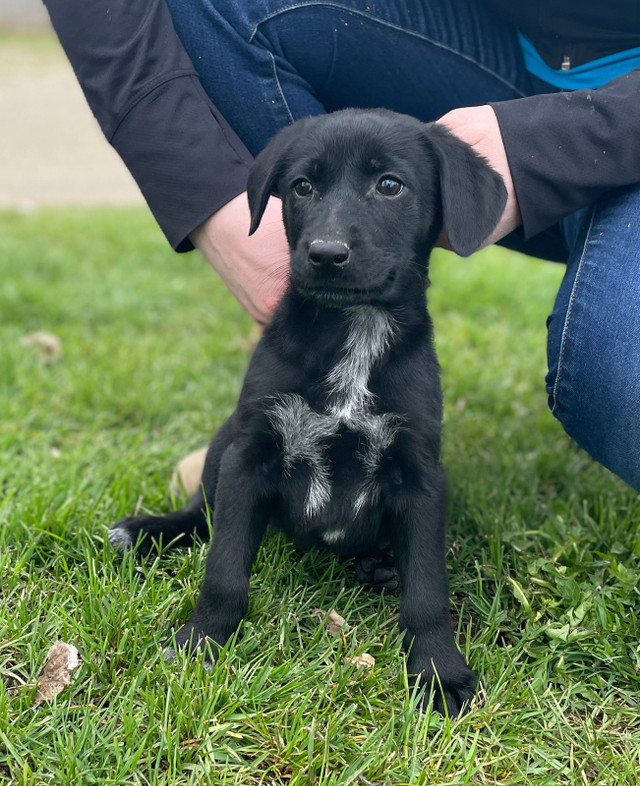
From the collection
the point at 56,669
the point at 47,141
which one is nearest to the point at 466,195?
the point at 56,669

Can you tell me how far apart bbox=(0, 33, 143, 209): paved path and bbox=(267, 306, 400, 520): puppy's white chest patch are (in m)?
6.64

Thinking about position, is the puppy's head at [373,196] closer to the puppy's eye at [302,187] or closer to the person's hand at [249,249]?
the puppy's eye at [302,187]

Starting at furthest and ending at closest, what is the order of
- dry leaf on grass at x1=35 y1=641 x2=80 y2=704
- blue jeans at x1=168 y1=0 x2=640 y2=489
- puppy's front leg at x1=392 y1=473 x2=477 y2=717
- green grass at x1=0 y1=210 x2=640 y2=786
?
blue jeans at x1=168 y1=0 x2=640 y2=489 → puppy's front leg at x1=392 y1=473 x2=477 y2=717 → dry leaf on grass at x1=35 y1=641 x2=80 y2=704 → green grass at x1=0 y1=210 x2=640 y2=786

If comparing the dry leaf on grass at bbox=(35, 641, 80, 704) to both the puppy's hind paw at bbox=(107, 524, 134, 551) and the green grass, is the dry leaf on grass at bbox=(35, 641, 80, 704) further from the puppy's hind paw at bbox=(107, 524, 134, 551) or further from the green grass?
the puppy's hind paw at bbox=(107, 524, 134, 551)

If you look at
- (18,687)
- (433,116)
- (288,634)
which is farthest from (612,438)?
(18,687)

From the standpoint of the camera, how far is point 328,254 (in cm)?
186

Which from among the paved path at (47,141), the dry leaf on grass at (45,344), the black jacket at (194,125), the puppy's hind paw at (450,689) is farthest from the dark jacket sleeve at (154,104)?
the paved path at (47,141)

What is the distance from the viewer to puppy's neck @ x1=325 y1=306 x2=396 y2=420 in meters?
2.05

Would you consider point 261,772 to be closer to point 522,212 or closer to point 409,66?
point 522,212

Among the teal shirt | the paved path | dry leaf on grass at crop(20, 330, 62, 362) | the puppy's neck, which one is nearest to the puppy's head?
the puppy's neck

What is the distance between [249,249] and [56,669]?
1.14 metres

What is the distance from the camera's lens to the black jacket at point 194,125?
2236 mm

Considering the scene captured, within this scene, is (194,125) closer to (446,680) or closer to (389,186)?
(389,186)

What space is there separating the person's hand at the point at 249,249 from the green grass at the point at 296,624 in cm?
66
